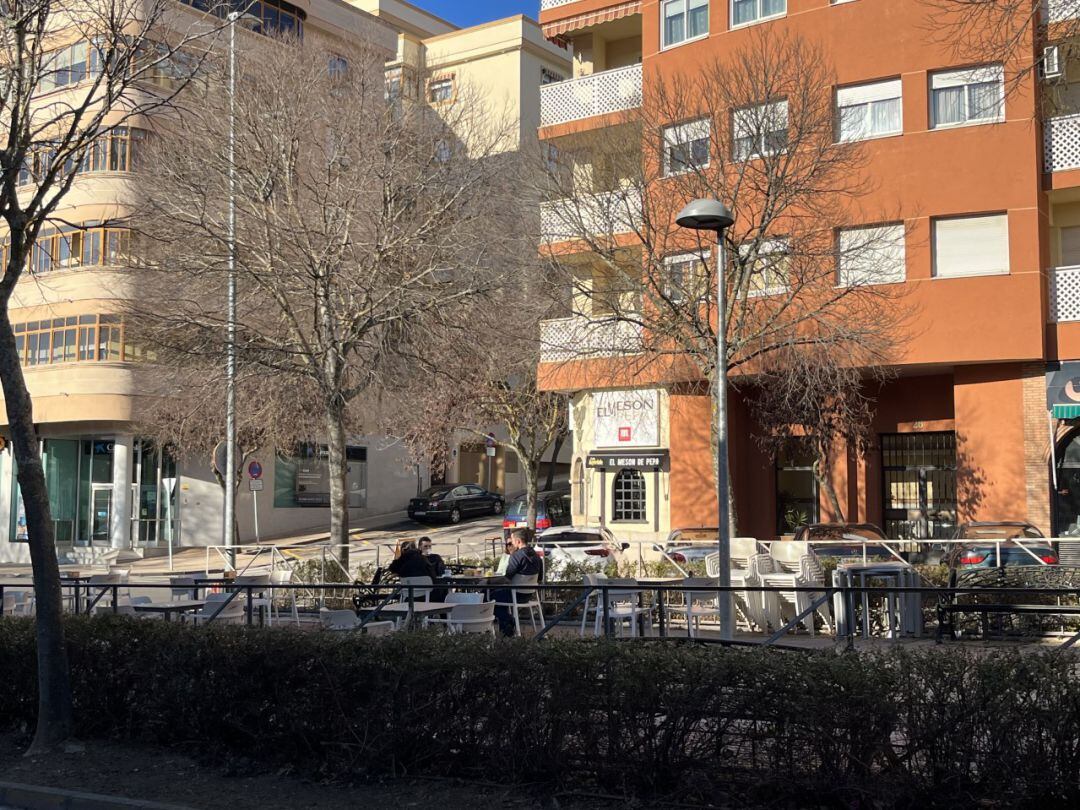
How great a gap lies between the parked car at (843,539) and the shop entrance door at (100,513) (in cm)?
2667

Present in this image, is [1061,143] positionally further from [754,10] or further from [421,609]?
[421,609]

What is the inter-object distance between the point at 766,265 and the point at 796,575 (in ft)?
24.9

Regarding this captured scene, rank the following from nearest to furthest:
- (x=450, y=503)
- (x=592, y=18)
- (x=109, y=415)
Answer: (x=592, y=18)
(x=109, y=415)
(x=450, y=503)

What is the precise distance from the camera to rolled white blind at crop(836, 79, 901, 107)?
2516 cm

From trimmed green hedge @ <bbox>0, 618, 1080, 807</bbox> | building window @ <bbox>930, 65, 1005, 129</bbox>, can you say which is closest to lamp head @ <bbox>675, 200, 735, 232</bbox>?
trimmed green hedge @ <bbox>0, 618, 1080, 807</bbox>

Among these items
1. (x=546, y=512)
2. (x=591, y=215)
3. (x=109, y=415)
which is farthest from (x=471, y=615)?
(x=109, y=415)

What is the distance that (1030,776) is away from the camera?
6148mm

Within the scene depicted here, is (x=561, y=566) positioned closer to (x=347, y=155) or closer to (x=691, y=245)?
(x=691, y=245)

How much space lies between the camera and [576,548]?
79.6ft

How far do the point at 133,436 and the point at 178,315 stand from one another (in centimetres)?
1881

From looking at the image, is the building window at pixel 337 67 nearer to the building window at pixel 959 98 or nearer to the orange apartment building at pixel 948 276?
the orange apartment building at pixel 948 276

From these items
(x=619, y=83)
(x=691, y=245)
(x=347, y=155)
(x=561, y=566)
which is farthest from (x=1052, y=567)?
(x=619, y=83)

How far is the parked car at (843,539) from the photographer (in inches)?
770

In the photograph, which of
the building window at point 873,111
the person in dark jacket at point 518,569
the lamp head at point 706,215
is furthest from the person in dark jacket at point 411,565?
the building window at point 873,111
